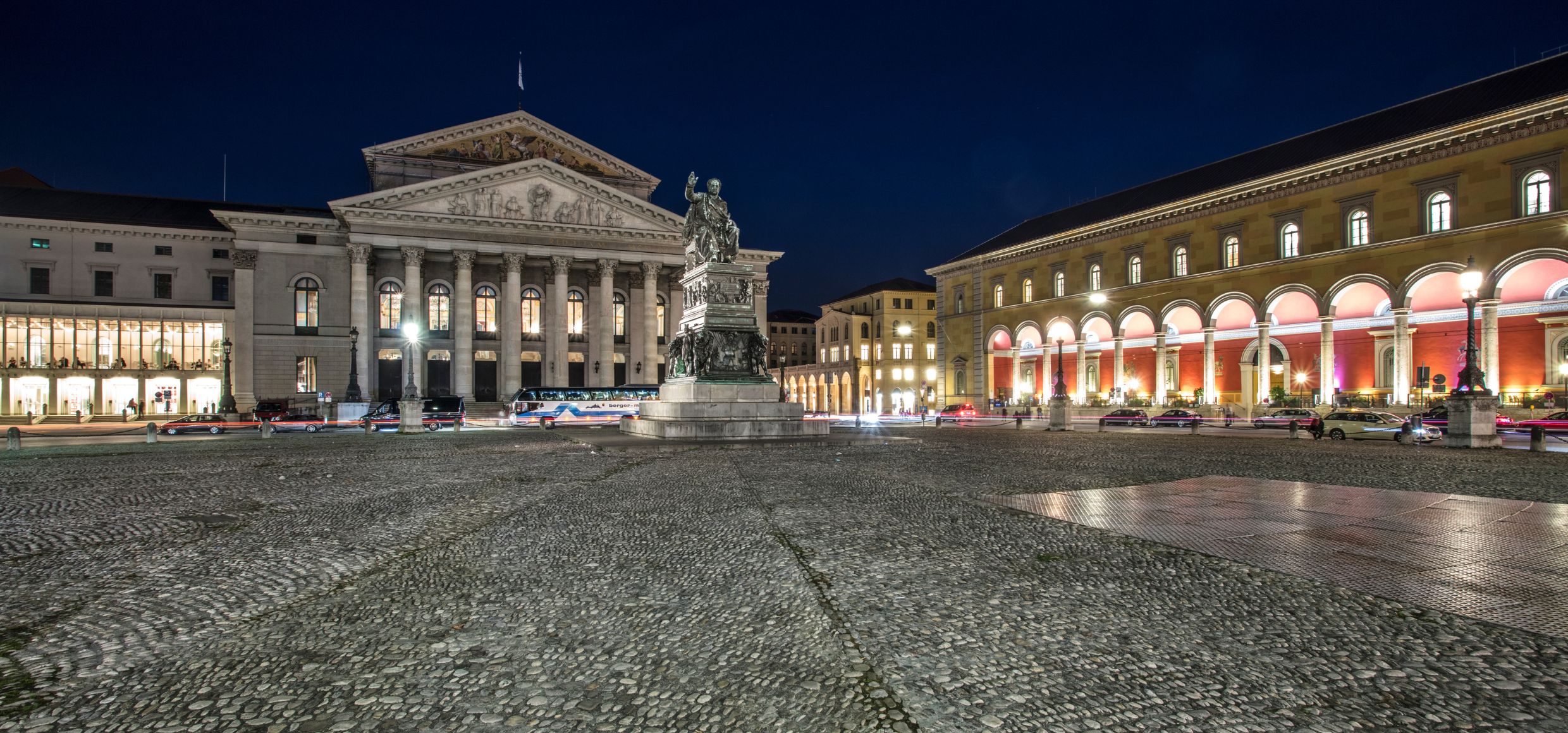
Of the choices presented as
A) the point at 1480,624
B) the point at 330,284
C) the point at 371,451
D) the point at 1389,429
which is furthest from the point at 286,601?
the point at 330,284

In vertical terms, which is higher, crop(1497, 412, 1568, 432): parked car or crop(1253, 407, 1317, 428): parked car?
crop(1497, 412, 1568, 432): parked car

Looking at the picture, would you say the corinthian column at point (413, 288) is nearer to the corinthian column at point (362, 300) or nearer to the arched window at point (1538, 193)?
the corinthian column at point (362, 300)

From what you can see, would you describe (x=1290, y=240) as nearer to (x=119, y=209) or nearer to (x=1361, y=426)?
(x=1361, y=426)

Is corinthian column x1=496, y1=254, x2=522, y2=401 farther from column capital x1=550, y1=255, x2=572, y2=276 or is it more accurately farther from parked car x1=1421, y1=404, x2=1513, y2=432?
parked car x1=1421, y1=404, x2=1513, y2=432

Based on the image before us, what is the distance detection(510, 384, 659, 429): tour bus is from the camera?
39844 millimetres

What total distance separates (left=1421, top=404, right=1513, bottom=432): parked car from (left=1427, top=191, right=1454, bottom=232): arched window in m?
8.96

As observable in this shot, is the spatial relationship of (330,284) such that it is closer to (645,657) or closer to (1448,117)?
(645,657)

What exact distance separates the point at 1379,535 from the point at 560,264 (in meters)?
51.0

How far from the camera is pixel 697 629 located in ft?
14.1

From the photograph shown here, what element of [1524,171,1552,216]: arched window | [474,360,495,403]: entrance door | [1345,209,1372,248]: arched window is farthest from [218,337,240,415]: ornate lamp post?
[1524,171,1552,216]: arched window

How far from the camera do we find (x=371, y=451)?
62.7 ft

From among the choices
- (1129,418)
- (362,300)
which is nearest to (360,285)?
(362,300)

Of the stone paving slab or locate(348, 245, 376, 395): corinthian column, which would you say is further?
locate(348, 245, 376, 395): corinthian column

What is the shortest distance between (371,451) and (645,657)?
18.2m
